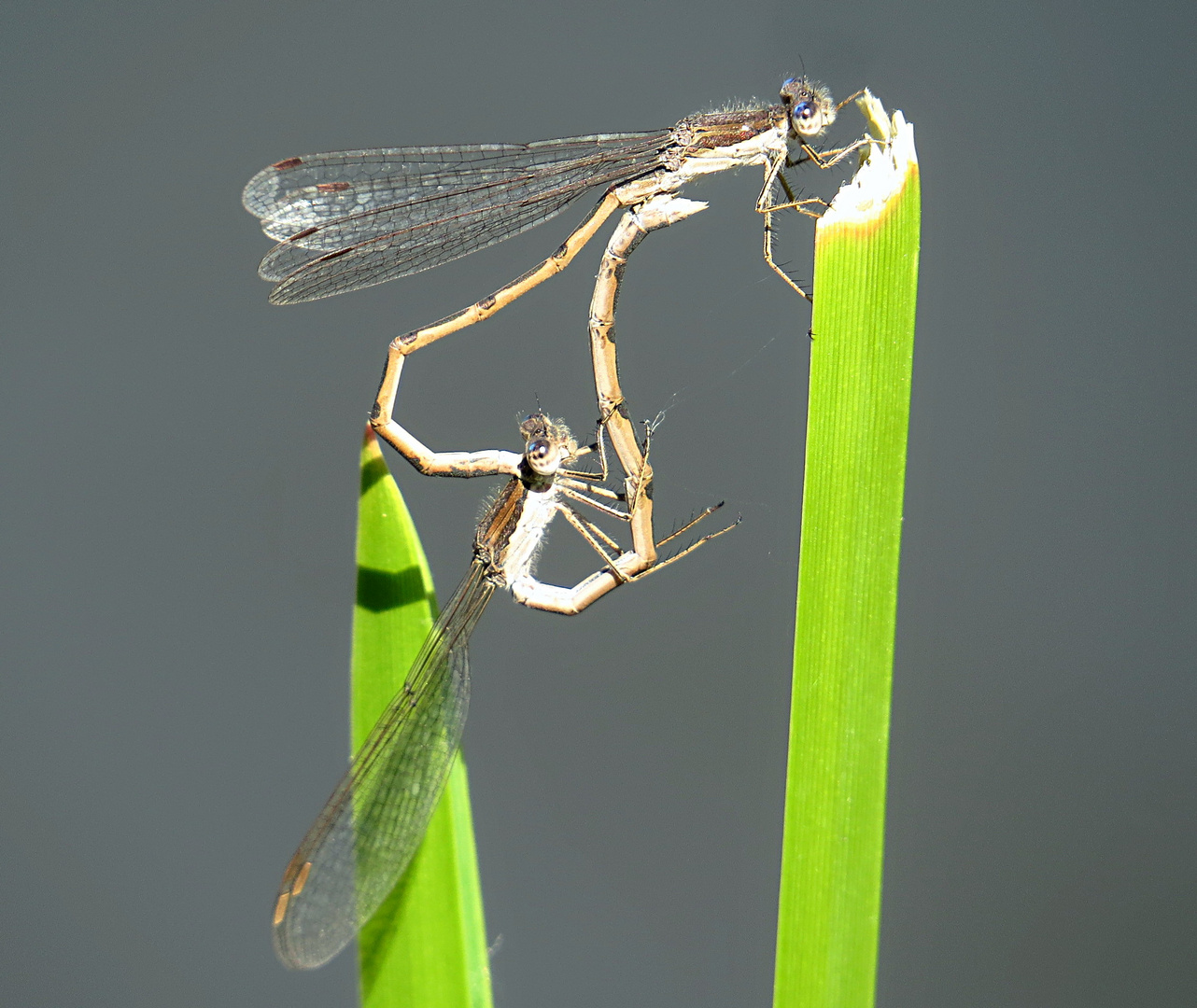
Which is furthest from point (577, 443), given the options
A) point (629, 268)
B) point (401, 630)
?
point (401, 630)

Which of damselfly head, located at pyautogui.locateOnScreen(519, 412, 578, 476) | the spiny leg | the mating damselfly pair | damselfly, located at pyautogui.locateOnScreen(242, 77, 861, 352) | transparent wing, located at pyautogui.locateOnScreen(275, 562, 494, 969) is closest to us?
transparent wing, located at pyautogui.locateOnScreen(275, 562, 494, 969)

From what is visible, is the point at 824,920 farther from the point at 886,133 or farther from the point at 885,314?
the point at 886,133

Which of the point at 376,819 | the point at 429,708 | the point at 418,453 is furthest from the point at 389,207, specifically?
the point at 376,819

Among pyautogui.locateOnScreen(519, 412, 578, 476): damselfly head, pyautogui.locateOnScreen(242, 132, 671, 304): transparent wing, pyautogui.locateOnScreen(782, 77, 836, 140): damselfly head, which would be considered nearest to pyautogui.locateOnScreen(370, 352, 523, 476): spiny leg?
pyautogui.locateOnScreen(519, 412, 578, 476): damselfly head

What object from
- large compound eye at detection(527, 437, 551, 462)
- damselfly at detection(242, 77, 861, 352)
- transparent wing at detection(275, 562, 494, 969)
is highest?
damselfly at detection(242, 77, 861, 352)

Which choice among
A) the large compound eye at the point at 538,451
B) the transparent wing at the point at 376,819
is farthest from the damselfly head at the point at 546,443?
the transparent wing at the point at 376,819

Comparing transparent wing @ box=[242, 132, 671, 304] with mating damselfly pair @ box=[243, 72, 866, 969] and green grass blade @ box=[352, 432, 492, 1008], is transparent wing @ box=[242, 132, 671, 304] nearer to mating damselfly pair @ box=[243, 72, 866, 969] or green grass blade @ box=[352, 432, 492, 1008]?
mating damselfly pair @ box=[243, 72, 866, 969]

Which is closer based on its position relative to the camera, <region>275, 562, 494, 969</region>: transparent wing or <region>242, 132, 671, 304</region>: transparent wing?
<region>275, 562, 494, 969</region>: transparent wing
